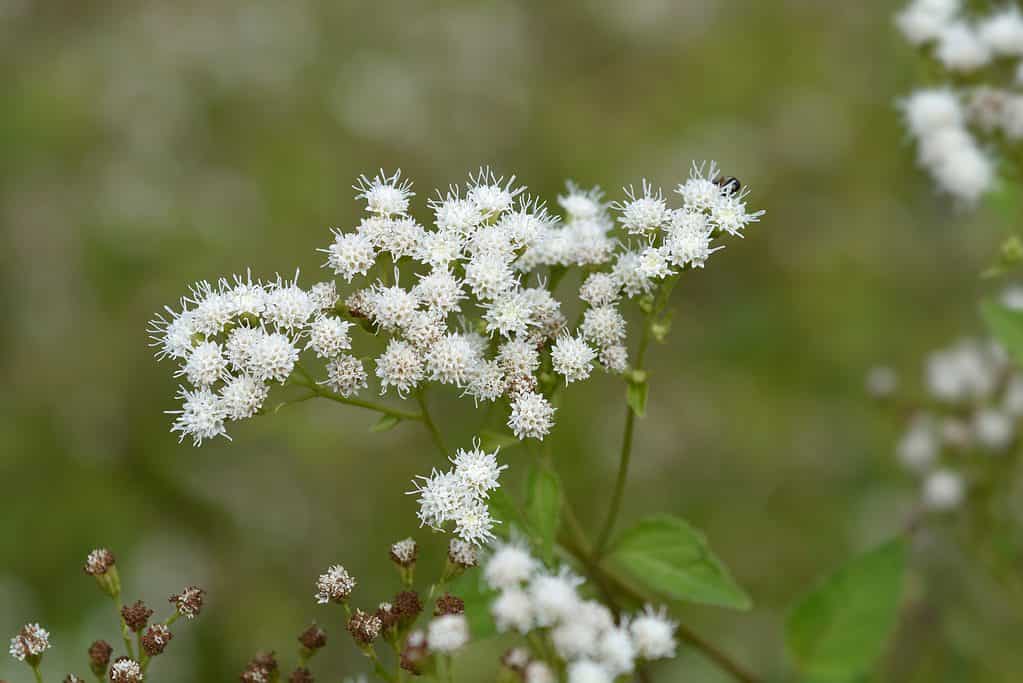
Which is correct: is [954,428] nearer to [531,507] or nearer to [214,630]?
[531,507]

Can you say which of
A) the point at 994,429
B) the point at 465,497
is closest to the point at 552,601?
the point at 465,497

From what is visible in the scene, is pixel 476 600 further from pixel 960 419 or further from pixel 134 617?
pixel 960 419

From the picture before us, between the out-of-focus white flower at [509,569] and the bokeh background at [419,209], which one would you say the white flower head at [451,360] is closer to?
the out-of-focus white flower at [509,569]

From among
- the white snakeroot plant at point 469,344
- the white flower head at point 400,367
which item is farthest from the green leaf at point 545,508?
the white flower head at point 400,367

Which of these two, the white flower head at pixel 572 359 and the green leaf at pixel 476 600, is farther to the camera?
the green leaf at pixel 476 600

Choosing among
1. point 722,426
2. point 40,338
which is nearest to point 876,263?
point 722,426

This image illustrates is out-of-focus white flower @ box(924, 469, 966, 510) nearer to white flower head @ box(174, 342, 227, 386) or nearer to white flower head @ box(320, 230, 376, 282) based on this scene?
white flower head @ box(320, 230, 376, 282)
